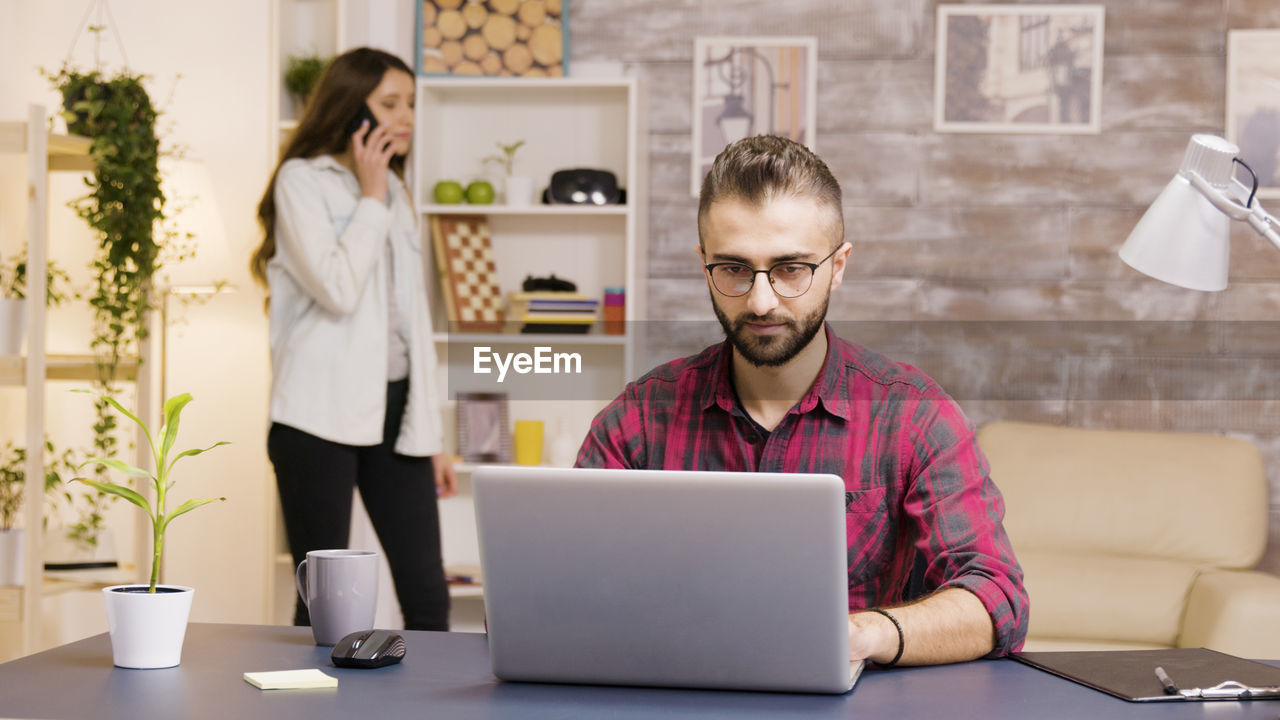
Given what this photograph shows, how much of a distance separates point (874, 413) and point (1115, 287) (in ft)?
7.37

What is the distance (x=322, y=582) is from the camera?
1.28 metres

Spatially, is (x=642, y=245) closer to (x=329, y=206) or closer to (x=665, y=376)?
(x=329, y=206)

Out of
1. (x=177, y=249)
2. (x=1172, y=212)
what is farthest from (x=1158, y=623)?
(x=177, y=249)

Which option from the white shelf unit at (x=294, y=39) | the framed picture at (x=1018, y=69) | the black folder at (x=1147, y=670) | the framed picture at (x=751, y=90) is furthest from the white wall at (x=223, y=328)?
the black folder at (x=1147, y=670)

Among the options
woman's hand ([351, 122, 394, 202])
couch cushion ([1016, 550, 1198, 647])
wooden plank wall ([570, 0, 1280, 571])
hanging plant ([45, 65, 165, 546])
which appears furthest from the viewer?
wooden plank wall ([570, 0, 1280, 571])

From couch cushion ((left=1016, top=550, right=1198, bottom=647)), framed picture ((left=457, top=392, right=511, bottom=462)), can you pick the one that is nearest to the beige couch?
couch cushion ((left=1016, top=550, right=1198, bottom=647))

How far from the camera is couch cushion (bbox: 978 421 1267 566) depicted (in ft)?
9.68

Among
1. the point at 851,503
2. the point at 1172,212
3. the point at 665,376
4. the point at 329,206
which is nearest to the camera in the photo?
the point at 1172,212

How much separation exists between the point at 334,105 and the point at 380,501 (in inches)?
33.3

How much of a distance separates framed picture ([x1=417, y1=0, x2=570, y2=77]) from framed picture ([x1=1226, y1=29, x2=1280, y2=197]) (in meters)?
1.87

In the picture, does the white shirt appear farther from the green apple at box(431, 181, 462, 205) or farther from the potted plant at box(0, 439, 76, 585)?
the green apple at box(431, 181, 462, 205)

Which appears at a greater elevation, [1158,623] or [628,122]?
[628,122]

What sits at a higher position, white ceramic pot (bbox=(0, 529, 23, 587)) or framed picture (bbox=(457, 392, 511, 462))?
framed picture (bbox=(457, 392, 511, 462))

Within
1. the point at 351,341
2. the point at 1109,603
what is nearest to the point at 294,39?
the point at 351,341
